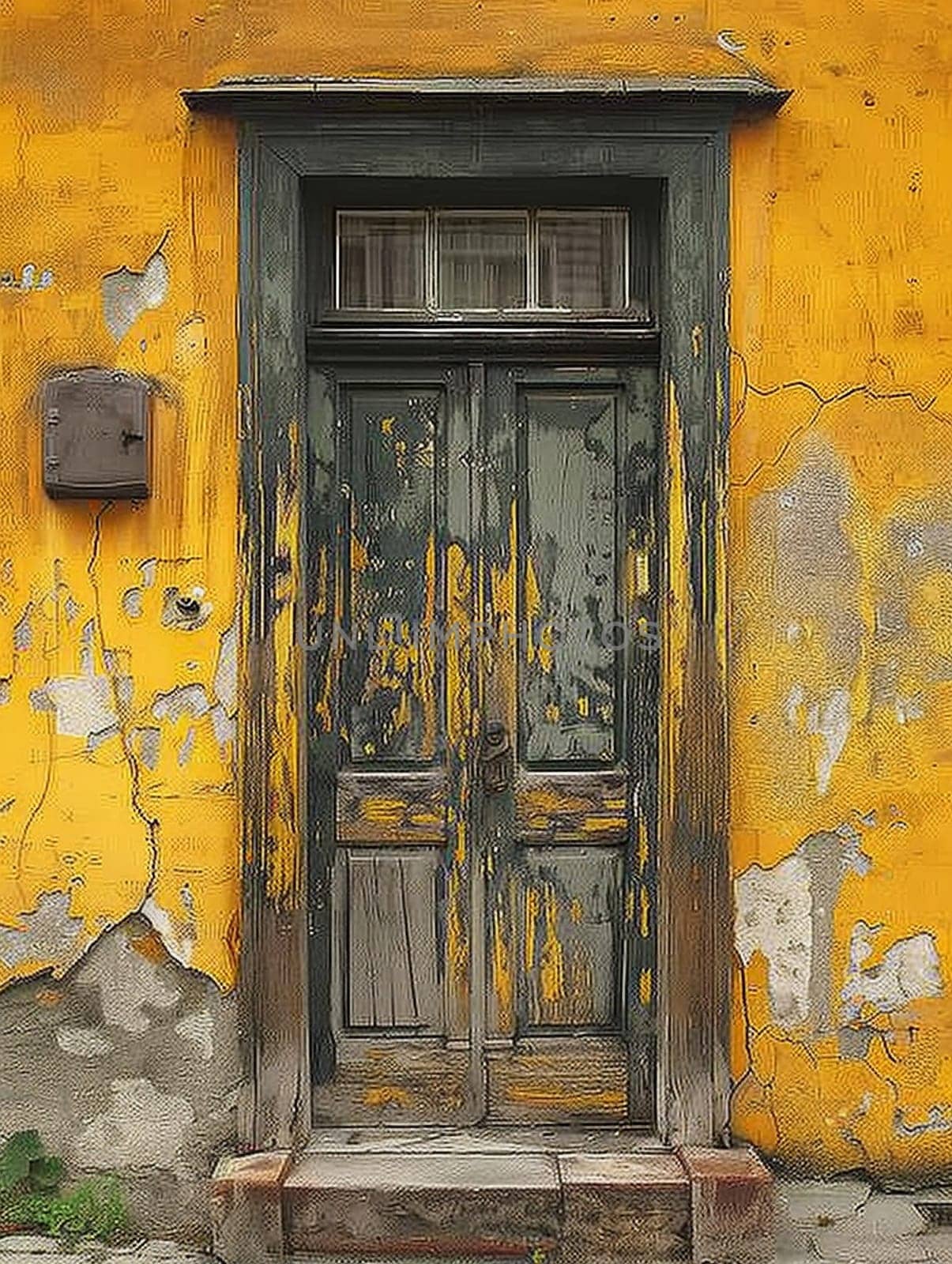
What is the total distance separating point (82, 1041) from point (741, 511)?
2.29 metres

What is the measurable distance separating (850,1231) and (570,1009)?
3.06ft

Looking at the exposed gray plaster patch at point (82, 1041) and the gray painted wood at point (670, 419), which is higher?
the gray painted wood at point (670, 419)

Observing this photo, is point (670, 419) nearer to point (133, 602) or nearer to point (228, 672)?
point (228, 672)

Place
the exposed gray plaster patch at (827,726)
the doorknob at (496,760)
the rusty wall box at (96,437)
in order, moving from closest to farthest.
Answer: the rusty wall box at (96,437) < the exposed gray plaster patch at (827,726) < the doorknob at (496,760)

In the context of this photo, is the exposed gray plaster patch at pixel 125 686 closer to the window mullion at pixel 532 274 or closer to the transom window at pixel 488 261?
the transom window at pixel 488 261

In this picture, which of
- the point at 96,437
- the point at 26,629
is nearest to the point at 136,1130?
the point at 26,629

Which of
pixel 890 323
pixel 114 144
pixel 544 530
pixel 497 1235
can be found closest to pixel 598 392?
pixel 544 530

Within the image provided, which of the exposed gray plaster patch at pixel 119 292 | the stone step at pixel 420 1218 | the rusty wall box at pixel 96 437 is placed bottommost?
the stone step at pixel 420 1218

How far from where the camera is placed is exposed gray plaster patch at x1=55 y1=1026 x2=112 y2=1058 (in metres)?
4.27

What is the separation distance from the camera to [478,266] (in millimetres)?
4457

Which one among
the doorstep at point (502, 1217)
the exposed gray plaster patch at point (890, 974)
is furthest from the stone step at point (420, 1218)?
the exposed gray plaster patch at point (890, 974)

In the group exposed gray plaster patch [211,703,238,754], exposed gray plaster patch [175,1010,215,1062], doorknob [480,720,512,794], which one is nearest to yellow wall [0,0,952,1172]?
exposed gray plaster patch [211,703,238,754]

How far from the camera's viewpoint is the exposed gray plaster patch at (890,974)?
4309mm

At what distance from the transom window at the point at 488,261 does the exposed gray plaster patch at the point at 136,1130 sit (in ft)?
7.27
